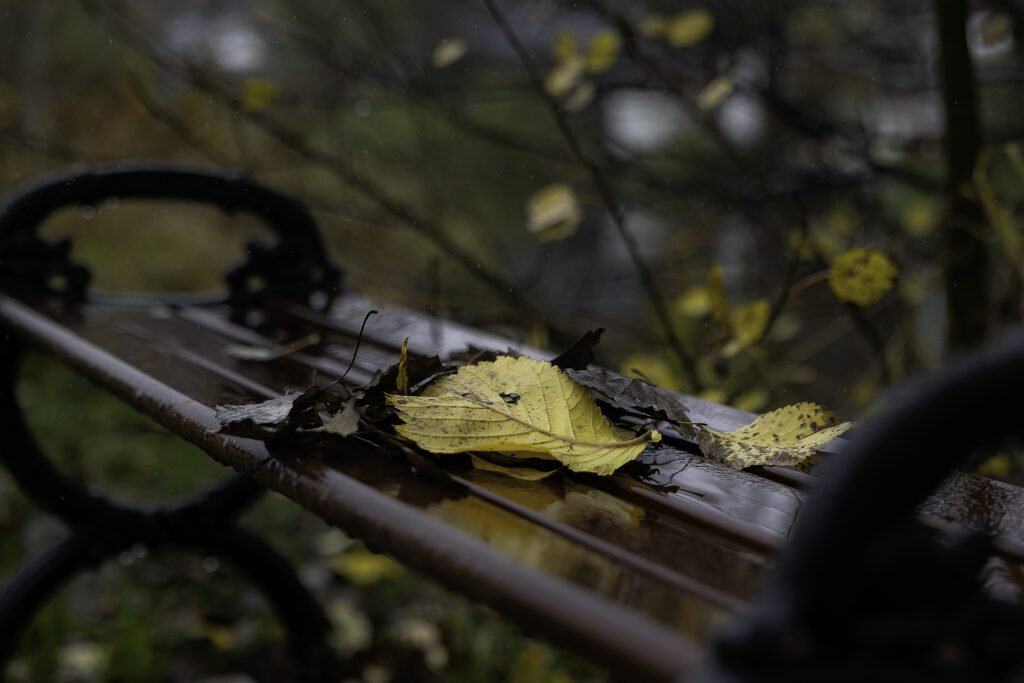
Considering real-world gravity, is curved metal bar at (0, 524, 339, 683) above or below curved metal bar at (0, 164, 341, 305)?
below

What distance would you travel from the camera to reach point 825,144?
8.03ft

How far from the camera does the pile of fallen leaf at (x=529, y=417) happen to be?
2.83 ft

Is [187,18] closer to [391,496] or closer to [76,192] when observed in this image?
[76,192]

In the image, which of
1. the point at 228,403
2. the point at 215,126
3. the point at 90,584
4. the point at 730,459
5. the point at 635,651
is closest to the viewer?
the point at 635,651

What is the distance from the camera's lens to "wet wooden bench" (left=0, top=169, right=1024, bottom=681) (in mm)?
553

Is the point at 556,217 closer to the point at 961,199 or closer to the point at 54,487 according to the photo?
the point at 961,199

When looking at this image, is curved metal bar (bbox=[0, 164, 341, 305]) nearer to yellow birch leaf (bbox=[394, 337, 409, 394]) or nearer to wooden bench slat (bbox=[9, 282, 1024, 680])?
wooden bench slat (bbox=[9, 282, 1024, 680])

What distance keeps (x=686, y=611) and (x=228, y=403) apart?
0.66 metres

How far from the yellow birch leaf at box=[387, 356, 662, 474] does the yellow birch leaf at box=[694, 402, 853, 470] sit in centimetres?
6

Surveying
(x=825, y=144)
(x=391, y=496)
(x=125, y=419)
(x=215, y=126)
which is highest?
(x=825, y=144)

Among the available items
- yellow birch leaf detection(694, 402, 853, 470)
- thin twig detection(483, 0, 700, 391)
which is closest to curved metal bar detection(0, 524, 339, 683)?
thin twig detection(483, 0, 700, 391)

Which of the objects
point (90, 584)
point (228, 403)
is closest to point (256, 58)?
point (90, 584)

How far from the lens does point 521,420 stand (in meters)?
0.88

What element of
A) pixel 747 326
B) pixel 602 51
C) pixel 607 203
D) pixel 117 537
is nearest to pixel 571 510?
pixel 747 326
